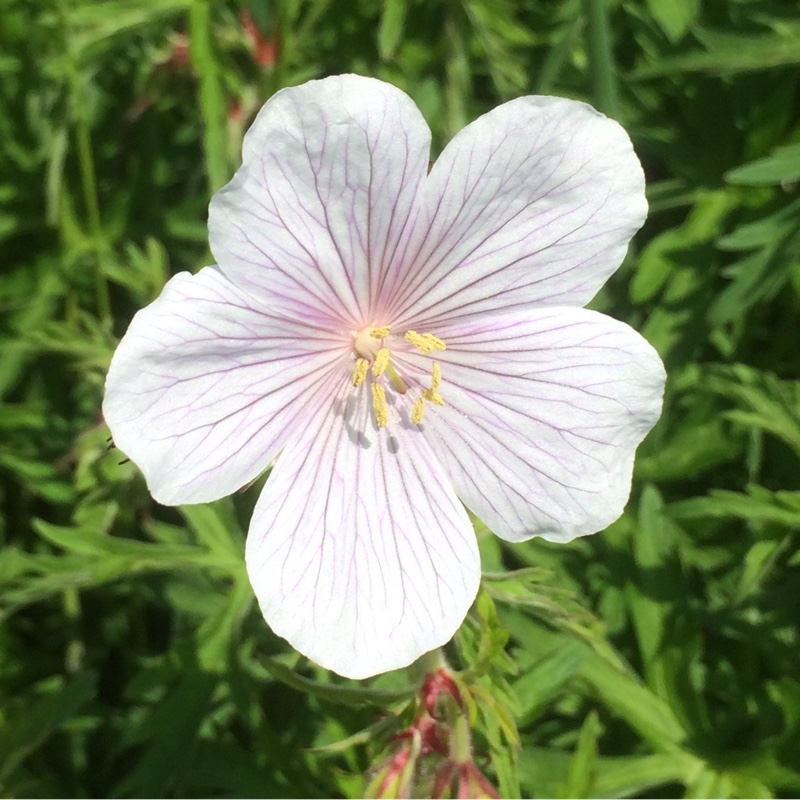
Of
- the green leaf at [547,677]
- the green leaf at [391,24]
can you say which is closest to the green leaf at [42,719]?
the green leaf at [547,677]

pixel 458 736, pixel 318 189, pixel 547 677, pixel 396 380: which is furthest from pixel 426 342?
pixel 547 677

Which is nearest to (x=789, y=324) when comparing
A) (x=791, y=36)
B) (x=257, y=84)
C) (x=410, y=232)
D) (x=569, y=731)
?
(x=791, y=36)

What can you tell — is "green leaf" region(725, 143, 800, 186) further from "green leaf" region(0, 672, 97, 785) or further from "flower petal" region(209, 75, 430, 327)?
"green leaf" region(0, 672, 97, 785)

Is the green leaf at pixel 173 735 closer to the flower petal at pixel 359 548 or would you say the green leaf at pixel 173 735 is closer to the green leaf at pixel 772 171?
the flower petal at pixel 359 548

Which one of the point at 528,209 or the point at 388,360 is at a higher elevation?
the point at 528,209

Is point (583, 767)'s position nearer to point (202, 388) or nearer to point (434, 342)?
point (434, 342)
